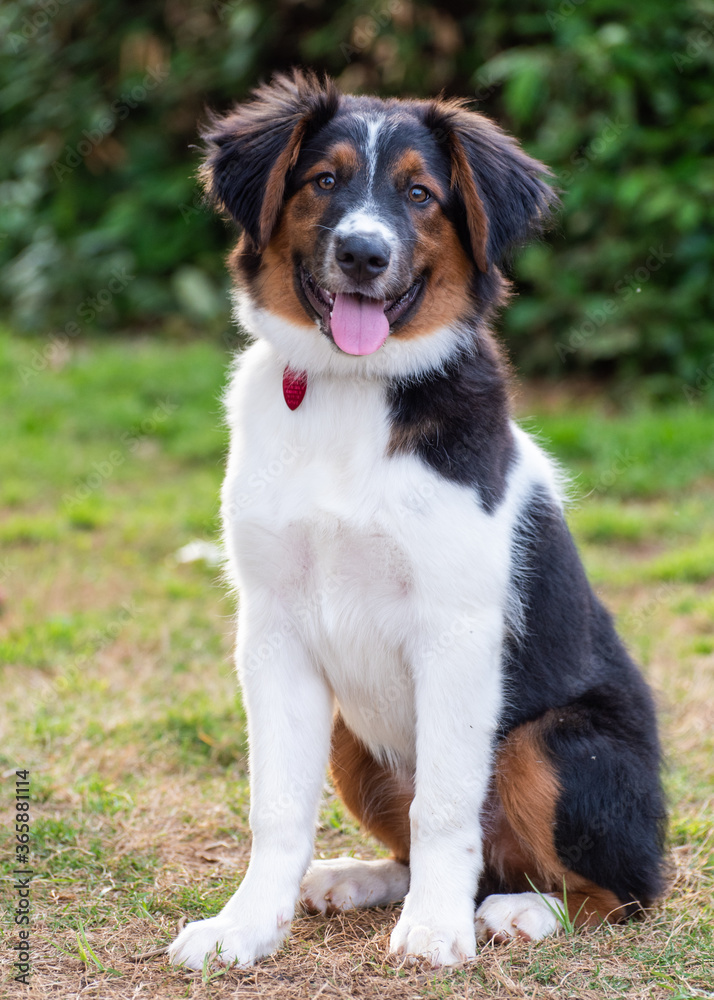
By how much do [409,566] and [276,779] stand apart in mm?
732

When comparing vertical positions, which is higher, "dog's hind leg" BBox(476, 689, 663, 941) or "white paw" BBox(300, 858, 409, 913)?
"dog's hind leg" BBox(476, 689, 663, 941)

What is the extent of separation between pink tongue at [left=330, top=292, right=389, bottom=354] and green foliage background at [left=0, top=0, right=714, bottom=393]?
3817 millimetres

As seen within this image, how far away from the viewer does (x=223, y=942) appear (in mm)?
2979

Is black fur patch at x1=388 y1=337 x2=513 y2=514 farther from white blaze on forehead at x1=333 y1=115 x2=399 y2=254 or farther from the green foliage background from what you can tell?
the green foliage background

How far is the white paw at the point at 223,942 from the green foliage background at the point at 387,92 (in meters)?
4.68

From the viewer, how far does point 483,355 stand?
3338 millimetres

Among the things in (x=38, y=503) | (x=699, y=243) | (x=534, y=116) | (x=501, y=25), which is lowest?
(x=38, y=503)

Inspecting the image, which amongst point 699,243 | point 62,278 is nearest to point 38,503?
point 62,278

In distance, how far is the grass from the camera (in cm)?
297

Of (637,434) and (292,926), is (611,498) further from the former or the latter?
(292,926)

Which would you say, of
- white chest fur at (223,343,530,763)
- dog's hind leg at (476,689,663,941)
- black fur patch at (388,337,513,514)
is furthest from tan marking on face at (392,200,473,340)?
dog's hind leg at (476,689,663,941)

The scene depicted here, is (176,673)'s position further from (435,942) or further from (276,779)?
(435,942)

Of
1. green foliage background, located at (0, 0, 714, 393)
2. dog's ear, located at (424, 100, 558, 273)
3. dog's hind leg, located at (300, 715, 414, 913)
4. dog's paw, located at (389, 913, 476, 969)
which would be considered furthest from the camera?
green foliage background, located at (0, 0, 714, 393)

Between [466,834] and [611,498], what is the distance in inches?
182
